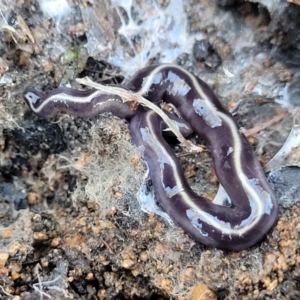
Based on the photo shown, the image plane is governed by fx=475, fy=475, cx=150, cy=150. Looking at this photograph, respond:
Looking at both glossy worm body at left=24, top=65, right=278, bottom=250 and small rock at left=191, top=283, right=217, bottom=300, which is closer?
small rock at left=191, top=283, right=217, bottom=300

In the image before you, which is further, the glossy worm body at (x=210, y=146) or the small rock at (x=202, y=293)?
the glossy worm body at (x=210, y=146)

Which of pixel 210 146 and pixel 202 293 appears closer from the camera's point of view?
pixel 202 293

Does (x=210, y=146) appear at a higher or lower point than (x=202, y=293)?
higher

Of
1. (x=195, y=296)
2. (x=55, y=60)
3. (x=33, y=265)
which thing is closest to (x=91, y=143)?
(x=55, y=60)

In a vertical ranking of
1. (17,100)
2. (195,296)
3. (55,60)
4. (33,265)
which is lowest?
(33,265)

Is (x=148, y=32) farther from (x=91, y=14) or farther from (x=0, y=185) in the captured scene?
(x=0, y=185)

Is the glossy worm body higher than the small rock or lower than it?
higher

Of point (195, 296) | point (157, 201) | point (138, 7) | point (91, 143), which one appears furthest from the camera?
point (138, 7)

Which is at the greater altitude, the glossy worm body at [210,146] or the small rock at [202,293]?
the glossy worm body at [210,146]
